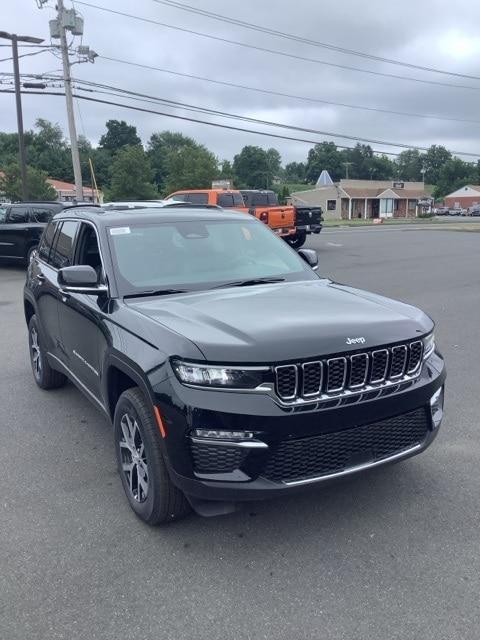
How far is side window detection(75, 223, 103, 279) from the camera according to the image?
441cm

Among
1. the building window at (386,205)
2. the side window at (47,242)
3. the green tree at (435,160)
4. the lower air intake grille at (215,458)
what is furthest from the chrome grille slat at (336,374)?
the green tree at (435,160)

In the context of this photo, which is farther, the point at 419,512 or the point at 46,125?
the point at 46,125

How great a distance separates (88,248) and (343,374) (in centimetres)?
252

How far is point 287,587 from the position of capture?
280 cm

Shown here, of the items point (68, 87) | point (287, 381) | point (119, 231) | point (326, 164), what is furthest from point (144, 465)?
point (326, 164)

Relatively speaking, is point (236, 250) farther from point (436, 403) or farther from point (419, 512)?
point (419, 512)

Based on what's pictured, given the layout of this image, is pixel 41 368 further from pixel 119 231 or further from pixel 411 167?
pixel 411 167

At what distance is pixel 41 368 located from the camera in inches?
226

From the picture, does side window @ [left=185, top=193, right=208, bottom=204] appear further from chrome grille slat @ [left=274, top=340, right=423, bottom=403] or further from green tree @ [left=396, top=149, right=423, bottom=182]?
Result: green tree @ [left=396, top=149, right=423, bottom=182]

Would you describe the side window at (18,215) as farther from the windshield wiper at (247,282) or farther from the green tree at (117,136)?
the green tree at (117,136)

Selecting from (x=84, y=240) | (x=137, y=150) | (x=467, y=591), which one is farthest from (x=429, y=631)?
(x=137, y=150)

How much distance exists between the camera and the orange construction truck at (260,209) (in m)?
18.3

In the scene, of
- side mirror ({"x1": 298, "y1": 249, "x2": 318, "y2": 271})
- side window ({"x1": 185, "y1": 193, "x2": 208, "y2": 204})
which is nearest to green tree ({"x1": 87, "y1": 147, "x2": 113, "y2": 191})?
side window ({"x1": 185, "y1": 193, "x2": 208, "y2": 204})

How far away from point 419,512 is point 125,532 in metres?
1.74
